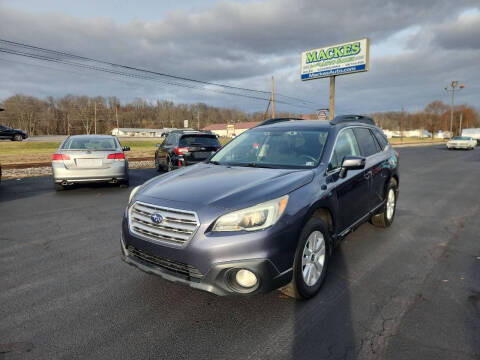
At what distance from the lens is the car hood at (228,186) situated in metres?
2.70

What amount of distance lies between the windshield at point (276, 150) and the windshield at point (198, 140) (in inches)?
265

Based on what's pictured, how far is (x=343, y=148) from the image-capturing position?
4020 mm

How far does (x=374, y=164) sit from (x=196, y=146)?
7.32m

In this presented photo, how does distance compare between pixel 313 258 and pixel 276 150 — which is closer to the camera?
pixel 313 258

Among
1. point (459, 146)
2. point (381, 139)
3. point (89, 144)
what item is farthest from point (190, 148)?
point (459, 146)

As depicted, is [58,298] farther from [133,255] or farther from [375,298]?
[375,298]

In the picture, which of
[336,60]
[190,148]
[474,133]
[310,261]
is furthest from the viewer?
[474,133]

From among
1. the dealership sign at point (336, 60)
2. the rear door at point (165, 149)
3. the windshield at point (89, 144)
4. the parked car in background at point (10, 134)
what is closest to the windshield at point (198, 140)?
the rear door at point (165, 149)

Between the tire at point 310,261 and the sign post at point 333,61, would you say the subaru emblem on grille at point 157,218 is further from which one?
the sign post at point 333,61

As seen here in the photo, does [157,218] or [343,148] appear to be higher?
[343,148]

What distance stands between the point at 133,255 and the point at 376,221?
401 cm

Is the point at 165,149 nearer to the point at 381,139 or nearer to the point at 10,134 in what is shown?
the point at 381,139

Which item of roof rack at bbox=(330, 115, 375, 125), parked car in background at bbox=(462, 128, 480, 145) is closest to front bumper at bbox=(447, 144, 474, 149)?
parked car in background at bbox=(462, 128, 480, 145)

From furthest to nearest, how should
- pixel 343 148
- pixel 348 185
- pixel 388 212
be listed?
pixel 388 212
pixel 343 148
pixel 348 185
